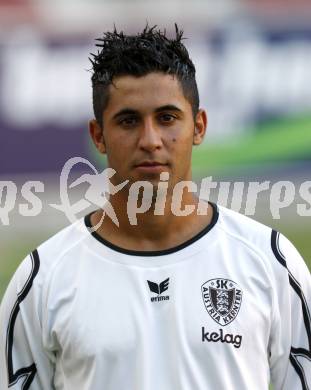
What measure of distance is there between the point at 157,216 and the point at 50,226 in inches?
265

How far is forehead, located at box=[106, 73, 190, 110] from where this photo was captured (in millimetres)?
3377

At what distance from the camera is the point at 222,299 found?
3.37m

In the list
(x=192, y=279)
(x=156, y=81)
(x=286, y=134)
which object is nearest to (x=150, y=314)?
(x=192, y=279)

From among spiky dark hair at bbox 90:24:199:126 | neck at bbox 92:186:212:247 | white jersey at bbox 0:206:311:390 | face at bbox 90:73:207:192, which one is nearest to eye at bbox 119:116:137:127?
face at bbox 90:73:207:192

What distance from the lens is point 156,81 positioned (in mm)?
3426

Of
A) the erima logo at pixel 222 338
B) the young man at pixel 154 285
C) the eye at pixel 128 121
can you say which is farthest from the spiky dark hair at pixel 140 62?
the erima logo at pixel 222 338

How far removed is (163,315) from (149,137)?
601mm

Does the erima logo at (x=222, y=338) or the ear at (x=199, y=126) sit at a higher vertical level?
the ear at (x=199, y=126)

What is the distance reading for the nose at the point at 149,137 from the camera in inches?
131

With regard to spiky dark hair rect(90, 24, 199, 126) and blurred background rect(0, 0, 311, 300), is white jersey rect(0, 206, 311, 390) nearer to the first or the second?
spiky dark hair rect(90, 24, 199, 126)

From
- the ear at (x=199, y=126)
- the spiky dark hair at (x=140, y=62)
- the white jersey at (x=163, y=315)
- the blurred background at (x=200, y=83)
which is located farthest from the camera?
the blurred background at (x=200, y=83)

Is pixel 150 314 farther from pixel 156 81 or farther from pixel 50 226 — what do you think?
pixel 50 226

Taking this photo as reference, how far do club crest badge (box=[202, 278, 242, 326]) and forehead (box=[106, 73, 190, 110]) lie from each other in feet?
2.08

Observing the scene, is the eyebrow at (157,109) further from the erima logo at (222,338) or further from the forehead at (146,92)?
the erima logo at (222,338)
